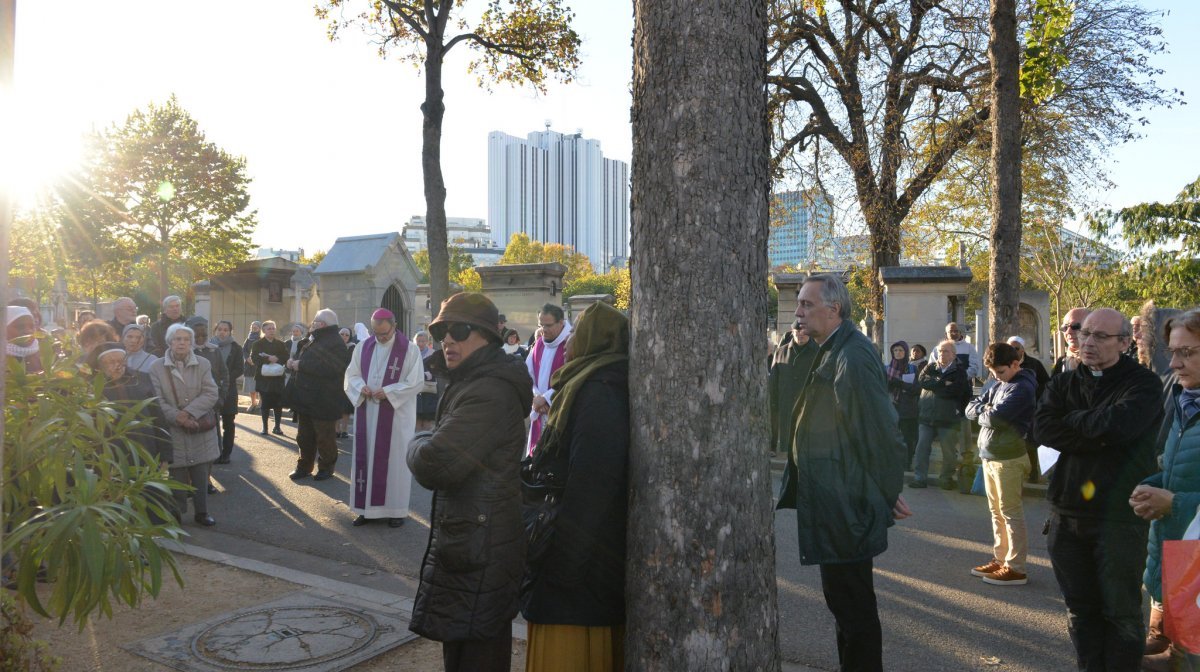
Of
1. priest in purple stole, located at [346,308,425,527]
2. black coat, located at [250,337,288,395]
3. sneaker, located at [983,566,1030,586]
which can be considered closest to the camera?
sneaker, located at [983,566,1030,586]

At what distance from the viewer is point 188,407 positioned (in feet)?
24.9

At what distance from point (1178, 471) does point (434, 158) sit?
12.5 meters

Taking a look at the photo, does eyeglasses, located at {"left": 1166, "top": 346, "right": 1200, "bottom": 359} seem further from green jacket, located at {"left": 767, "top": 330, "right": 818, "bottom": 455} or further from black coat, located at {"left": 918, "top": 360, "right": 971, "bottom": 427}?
black coat, located at {"left": 918, "top": 360, "right": 971, "bottom": 427}

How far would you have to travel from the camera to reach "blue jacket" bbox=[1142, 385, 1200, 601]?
3.35m

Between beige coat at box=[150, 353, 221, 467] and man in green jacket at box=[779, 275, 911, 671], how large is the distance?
5905mm

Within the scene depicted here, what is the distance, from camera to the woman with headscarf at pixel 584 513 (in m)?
2.82

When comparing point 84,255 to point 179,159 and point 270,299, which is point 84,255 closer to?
point 179,159

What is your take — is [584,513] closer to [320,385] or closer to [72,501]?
[72,501]

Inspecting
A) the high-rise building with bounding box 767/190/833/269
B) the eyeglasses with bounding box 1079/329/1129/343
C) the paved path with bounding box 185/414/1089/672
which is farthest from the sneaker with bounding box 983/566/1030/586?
the high-rise building with bounding box 767/190/833/269

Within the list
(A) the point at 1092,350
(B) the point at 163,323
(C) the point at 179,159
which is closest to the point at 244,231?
(C) the point at 179,159

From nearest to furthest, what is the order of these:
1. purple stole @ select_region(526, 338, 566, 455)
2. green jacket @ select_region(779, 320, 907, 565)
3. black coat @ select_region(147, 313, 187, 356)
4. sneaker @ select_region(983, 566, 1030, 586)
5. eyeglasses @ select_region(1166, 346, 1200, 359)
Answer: eyeglasses @ select_region(1166, 346, 1200, 359) < green jacket @ select_region(779, 320, 907, 565) < sneaker @ select_region(983, 566, 1030, 586) < purple stole @ select_region(526, 338, 566, 455) < black coat @ select_region(147, 313, 187, 356)

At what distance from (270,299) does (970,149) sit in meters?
17.7

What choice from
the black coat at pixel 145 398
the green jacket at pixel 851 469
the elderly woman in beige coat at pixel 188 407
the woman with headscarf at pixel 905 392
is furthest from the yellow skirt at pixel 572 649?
the woman with headscarf at pixel 905 392

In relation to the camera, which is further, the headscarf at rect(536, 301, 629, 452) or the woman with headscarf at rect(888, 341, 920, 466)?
the woman with headscarf at rect(888, 341, 920, 466)
